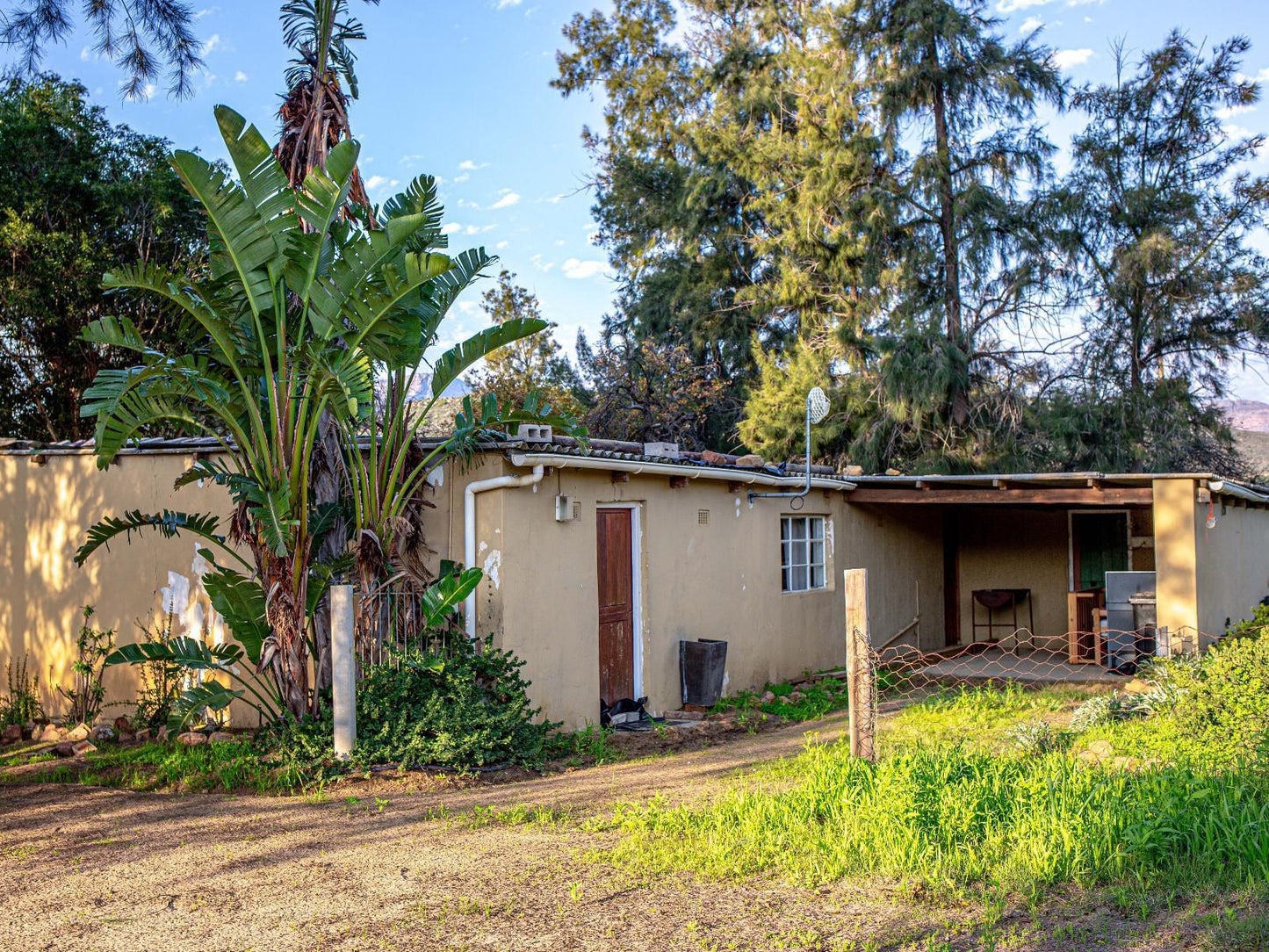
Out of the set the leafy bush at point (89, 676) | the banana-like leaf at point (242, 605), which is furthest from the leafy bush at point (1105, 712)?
the leafy bush at point (89, 676)

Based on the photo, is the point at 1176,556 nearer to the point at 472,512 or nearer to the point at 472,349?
the point at 472,512

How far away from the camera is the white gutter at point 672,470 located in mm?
8945

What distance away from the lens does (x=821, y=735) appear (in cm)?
952

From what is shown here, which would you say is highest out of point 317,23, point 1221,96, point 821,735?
point 1221,96

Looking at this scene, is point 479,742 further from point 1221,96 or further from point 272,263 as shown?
point 1221,96

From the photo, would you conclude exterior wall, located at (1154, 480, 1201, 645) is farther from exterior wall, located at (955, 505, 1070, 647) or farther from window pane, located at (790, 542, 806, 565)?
exterior wall, located at (955, 505, 1070, 647)

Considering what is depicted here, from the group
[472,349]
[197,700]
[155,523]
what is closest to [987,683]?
[472,349]

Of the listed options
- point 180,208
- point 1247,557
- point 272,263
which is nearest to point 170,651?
point 272,263

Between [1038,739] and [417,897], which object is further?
[1038,739]

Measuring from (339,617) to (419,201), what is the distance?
344 cm

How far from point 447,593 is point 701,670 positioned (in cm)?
379

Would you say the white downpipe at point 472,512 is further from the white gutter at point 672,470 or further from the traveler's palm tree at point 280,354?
the traveler's palm tree at point 280,354

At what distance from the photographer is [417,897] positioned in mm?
5250

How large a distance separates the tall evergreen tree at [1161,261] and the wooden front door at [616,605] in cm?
1193
